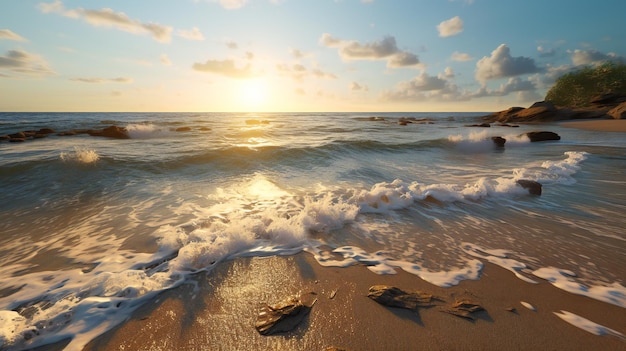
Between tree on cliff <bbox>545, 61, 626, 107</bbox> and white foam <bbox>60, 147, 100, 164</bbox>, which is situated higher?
tree on cliff <bbox>545, 61, 626, 107</bbox>

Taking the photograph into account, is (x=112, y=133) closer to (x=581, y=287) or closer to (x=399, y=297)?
(x=399, y=297)

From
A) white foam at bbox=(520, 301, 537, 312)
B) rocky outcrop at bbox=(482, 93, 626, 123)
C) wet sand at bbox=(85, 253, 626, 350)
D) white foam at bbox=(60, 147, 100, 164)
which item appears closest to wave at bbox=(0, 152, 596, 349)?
wet sand at bbox=(85, 253, 626, 350)

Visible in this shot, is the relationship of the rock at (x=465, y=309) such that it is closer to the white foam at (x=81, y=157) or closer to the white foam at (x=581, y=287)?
the white foam at (x=581, y=287)

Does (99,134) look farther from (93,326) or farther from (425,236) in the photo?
(425,236)

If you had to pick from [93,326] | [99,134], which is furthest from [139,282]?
[99,134]

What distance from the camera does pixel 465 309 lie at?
2303 mm

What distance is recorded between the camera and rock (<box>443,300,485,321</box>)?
2243 mm

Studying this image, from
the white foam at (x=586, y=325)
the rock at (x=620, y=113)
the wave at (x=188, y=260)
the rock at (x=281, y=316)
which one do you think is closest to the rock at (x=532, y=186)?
the wave at (x=188, y=260)

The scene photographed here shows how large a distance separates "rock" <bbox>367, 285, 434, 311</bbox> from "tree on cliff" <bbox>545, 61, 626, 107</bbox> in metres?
→ 63.3

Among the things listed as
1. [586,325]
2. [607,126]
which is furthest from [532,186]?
[607,126]

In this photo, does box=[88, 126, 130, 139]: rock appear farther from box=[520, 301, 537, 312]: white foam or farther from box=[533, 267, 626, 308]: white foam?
box=[533, 267, 626, 308]: white foam

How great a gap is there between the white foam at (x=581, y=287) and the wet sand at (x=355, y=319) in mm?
113

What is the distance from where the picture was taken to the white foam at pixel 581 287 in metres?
2.47

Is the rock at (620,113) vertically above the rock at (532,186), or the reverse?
the rock at (620,113)
